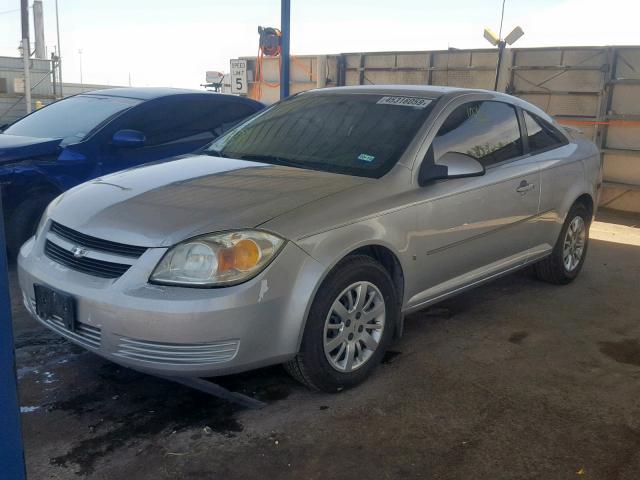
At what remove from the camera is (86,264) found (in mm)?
3025

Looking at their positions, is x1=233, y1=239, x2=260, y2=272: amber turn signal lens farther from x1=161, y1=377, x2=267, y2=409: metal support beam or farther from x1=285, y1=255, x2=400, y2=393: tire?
x1=161, y1=377, x2=267, y2=409: metal support beam

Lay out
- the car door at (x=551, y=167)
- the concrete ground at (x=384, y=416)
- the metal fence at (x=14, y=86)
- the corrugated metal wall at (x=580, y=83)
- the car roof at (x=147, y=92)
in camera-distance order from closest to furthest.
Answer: the concrete ground at (x=384, y=416)
the car door at (x=551, y=167)
the car roof at (x=147, y=92)
the corrugated metal wall at (x=580, y=83)
the metal fence at (x=14, y=86)

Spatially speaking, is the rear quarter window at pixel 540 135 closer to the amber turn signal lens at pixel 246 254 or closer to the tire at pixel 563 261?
the tire at pixel 563 261

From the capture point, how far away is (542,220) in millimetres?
4754

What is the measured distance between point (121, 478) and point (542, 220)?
3419mm

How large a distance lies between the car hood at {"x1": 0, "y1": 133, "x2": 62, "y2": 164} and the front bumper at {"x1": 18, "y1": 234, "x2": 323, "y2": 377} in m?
2.66

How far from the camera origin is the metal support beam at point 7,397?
162 cm

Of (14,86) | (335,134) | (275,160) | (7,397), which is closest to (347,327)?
(275,160)

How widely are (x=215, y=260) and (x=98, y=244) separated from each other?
23.7 inches

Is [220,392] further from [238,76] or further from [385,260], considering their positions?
[238,76]

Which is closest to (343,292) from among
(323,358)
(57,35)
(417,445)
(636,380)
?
(323,358)

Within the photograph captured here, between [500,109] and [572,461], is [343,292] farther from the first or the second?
[500,109]

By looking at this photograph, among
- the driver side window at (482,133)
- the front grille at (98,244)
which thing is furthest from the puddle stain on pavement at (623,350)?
the front grille at (98,244)

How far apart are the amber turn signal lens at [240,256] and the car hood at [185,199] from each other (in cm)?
9
